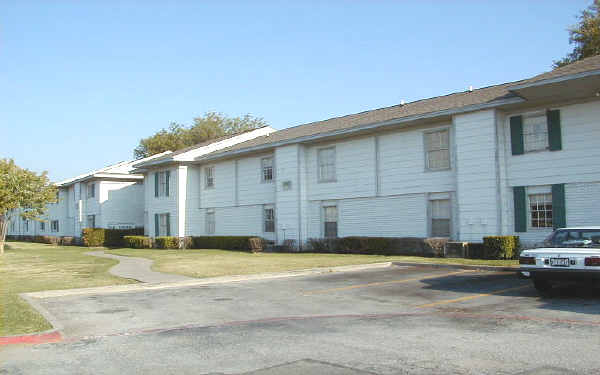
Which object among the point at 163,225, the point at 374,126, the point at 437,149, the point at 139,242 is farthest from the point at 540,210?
the point at 139,242

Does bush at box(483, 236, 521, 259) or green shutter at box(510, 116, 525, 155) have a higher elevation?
green shutter at box(510, 116, 525, 155)

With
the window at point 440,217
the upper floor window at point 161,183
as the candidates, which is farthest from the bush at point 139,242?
the window at point 440,217

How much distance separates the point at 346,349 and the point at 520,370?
84.2 inches

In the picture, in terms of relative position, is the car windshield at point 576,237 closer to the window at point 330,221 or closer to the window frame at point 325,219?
the window frame at point 325,219

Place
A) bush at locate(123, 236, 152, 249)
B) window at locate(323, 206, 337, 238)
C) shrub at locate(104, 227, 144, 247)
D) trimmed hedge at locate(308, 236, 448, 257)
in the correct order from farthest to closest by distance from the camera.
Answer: shrub at locate(104, 227, 144, 247)
bush at locate(123, 236, 152, 249)
window at locate(323, 206, 337, 238)
trimmed hedge at locate(308, 236, 448, 257)

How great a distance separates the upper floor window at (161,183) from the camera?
37.9m

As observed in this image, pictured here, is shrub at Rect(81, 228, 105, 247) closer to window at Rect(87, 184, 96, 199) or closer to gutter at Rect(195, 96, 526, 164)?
window at Rect(87, 184, 96, 199)

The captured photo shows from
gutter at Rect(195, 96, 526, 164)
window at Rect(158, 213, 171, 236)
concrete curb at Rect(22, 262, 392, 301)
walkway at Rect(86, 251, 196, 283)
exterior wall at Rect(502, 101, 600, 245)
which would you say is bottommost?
concrete curb at Rect(22, 262, 392, 301)

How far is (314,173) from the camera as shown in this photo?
29.8m

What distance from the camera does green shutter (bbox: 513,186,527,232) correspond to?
2153 cm

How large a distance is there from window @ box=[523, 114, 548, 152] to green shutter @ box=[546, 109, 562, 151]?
0.92 feet

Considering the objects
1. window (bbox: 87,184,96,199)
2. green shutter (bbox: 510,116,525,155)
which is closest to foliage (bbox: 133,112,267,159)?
window (bbox: 87,184,96,199)

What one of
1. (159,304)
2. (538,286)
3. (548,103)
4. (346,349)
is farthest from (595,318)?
(548,103)

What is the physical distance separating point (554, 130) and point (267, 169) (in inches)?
649
